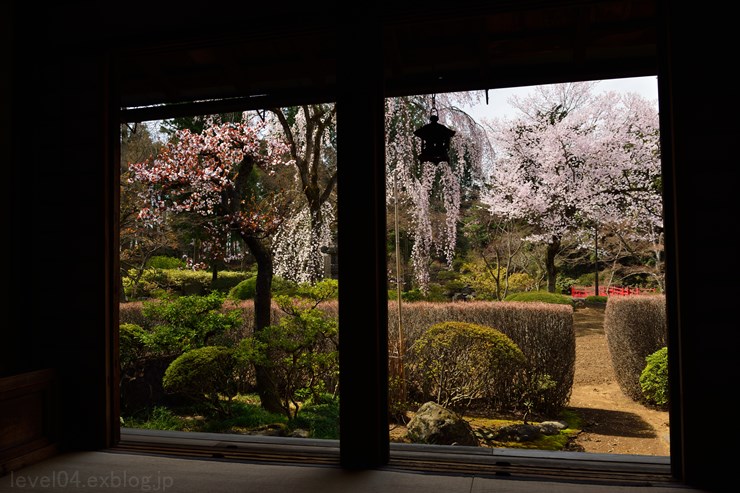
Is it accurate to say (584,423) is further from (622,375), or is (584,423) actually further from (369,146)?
(369,146)

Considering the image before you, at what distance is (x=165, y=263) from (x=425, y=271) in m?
3.62

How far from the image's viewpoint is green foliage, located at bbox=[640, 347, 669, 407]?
15.1 feet

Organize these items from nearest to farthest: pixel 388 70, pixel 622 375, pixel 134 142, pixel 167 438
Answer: pixel 167 438 → pixel 388 70 → pixel 622 375 → pixel 134 142

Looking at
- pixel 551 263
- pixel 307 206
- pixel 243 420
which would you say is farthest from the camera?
pixel 551 263

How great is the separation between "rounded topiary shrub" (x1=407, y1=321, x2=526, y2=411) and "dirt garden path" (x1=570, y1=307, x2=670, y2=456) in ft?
2.81

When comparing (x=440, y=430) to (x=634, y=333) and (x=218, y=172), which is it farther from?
(x=218, y=172)

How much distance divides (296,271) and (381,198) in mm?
4077

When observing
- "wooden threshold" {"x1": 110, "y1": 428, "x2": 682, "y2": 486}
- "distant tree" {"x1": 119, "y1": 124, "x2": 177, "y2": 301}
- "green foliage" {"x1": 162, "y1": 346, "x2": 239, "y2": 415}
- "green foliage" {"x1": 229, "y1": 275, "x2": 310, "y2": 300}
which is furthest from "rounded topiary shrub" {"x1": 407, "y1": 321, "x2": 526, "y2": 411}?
"distant tree" {"x1": 119, "y1": 124, "x2": 177, "y2": 301}

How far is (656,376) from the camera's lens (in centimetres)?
471

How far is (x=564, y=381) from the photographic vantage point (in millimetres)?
4930

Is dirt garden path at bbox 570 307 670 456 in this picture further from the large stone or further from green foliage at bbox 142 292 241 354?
green foliage at bbox 142 292 241 354

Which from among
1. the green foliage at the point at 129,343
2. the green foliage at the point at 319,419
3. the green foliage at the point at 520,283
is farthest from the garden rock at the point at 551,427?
the green foliage at the point at 129,343

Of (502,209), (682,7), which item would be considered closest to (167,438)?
(682,7)

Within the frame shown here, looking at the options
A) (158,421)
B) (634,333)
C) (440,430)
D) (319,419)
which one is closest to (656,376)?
(634,333)
